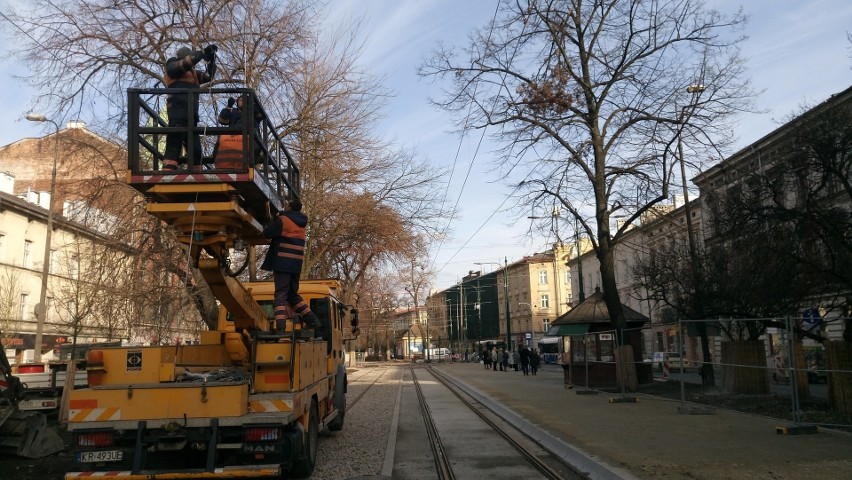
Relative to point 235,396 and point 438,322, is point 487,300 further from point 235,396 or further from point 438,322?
point 235,396

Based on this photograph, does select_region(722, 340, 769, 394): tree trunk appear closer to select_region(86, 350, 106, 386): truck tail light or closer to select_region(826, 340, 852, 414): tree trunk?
select_region(826, 340, 852, 414): tree trunk

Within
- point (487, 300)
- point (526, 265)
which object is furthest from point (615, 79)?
point (487, 300)

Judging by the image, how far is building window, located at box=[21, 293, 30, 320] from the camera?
106 feet

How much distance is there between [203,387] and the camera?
7.03 meters

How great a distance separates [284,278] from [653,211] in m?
15.0

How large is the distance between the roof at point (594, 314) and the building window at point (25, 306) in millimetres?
26452

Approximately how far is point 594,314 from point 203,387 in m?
19.0

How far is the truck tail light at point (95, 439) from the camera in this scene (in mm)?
7035

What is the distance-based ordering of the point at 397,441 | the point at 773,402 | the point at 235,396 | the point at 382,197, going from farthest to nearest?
the point at 382,197 < the point at 773,402 < the point at 397,441 < the point at 235,396

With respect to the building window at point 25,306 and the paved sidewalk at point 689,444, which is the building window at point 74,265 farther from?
the building window at point 25,306

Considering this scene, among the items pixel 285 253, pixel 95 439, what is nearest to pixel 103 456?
pixel 95 439

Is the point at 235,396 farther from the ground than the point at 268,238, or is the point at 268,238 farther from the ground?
the point at 268,238

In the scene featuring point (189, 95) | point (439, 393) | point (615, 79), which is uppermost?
point (615, 79)

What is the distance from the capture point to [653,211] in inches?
798
